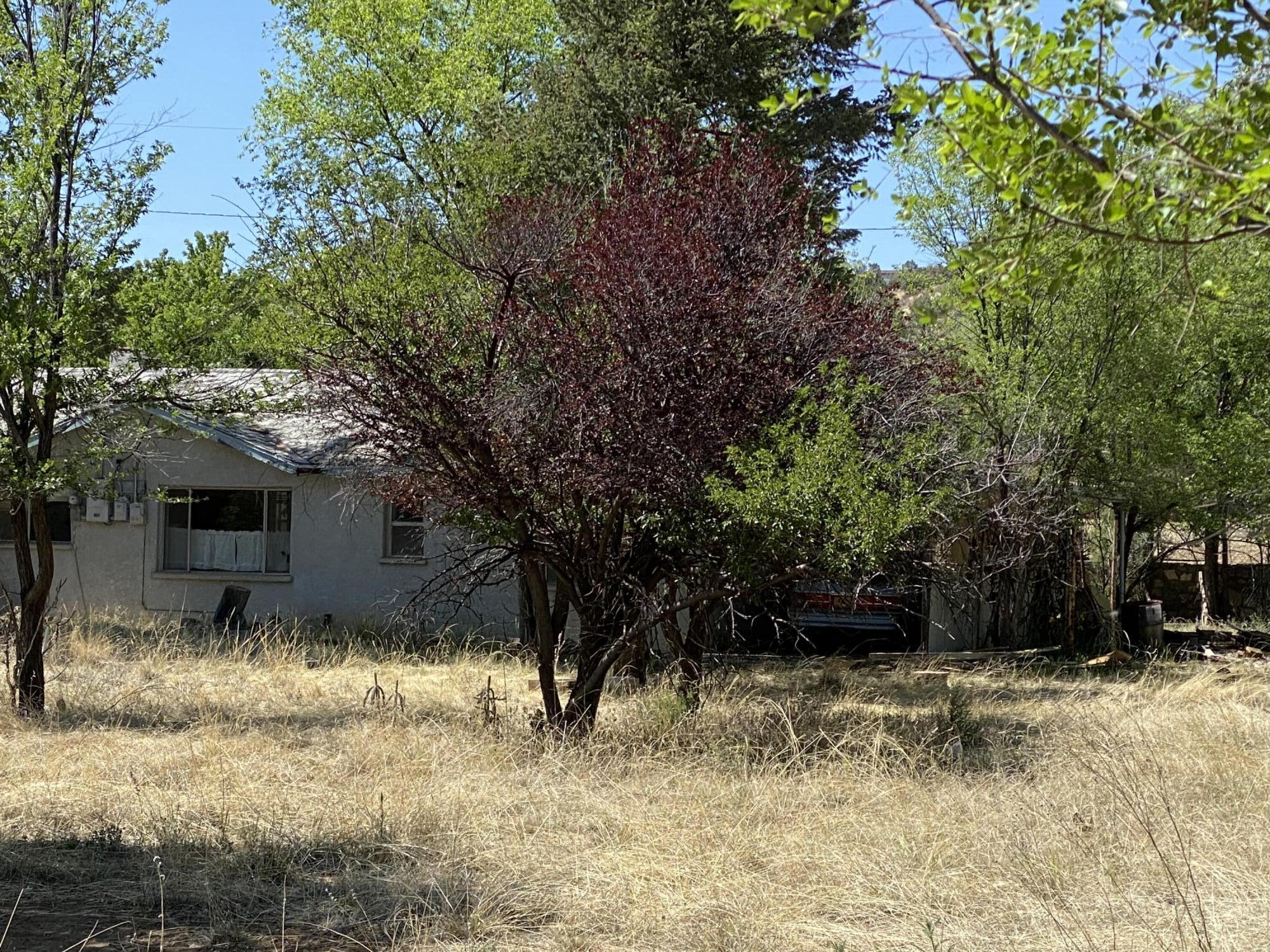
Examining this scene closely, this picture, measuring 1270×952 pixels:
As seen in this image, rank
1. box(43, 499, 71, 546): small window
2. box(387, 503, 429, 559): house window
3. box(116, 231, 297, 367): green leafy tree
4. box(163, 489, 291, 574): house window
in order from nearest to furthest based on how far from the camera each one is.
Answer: box(116, 231, 297, 367): green leafy tree → box(387, 503, 429, 559): house window → box(163, 489, 291, 574): house window → box(43, 499, 71, 546): small window

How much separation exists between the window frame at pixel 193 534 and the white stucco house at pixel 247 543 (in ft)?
0.07

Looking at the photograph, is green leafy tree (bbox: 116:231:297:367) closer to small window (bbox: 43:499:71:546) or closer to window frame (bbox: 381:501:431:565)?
window frame (bbox: 381:501:431:565)

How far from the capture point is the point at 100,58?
11148 millimetres

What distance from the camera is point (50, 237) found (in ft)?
35.8

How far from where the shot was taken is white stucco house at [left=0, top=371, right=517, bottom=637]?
18.8 m

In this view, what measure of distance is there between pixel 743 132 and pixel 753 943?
10.8 metres

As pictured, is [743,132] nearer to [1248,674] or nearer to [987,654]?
[987,654]

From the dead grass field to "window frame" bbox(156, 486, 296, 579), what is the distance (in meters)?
7.44

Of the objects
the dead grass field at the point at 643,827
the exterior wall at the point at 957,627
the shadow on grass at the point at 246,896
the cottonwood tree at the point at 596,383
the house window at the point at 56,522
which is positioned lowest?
the shadow on grass at the point at 246,896

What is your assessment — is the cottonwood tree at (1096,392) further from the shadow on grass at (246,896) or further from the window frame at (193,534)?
the window frame at (193,534)

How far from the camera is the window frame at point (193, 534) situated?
63.2 ft

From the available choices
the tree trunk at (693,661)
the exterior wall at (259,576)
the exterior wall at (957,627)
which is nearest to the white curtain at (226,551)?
the exterior wall at (259,576)

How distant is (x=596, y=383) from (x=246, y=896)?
427cm

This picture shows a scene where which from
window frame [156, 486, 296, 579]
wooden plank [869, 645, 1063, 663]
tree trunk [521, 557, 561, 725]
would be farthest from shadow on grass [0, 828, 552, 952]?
window frame [156, 486, 296, 579]
